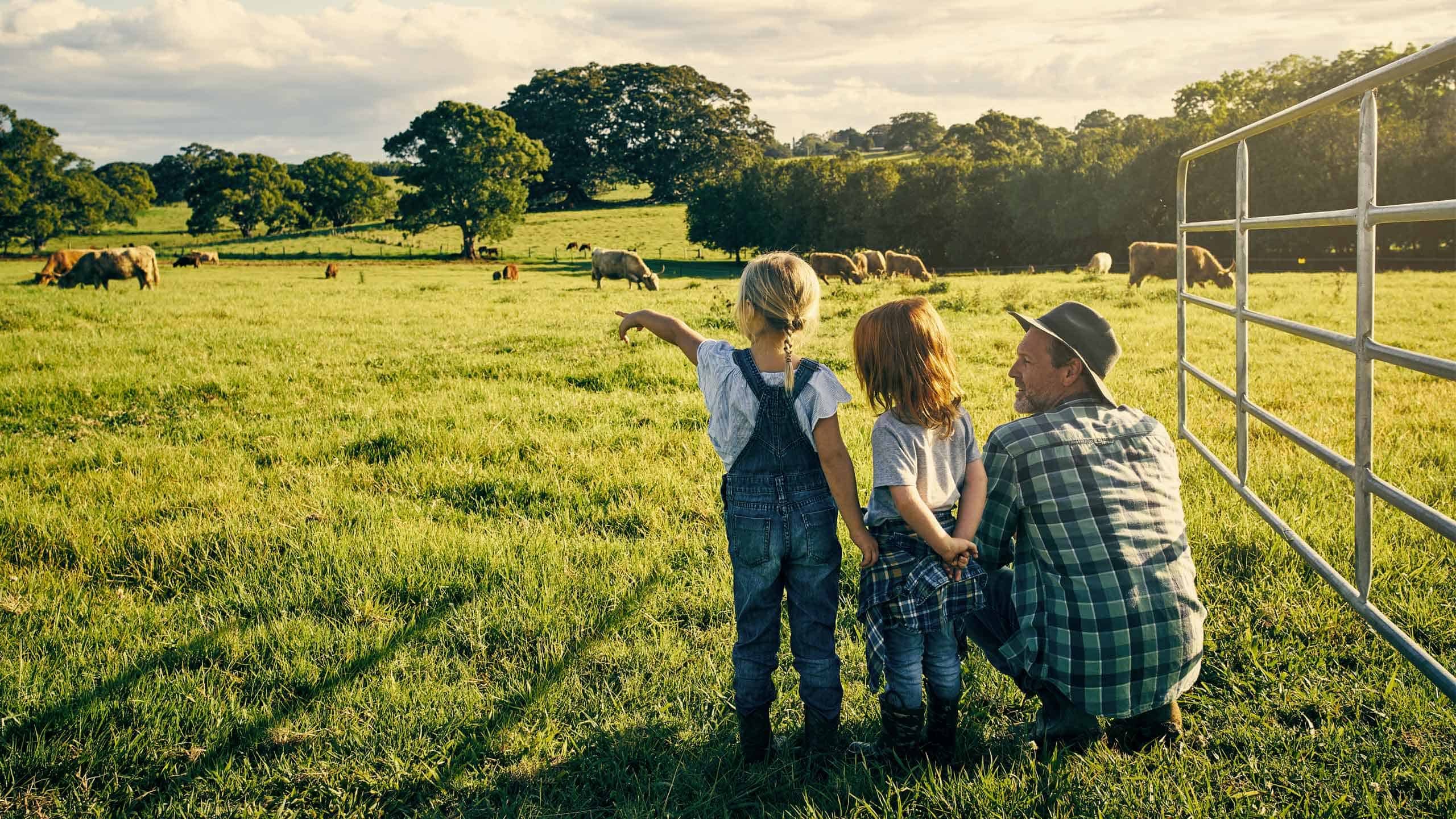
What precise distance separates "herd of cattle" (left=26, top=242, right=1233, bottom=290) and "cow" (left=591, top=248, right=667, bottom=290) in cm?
2

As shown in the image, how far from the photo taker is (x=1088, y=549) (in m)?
2.76

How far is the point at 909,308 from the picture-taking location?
2760 mm

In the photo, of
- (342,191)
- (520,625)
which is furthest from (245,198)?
(520,625)

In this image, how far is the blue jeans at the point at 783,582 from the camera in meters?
2.89

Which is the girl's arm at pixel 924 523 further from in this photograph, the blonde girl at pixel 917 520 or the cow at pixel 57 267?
the cow at pixel 57 267

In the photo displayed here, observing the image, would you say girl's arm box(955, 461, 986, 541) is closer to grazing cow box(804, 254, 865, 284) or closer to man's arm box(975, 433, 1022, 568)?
man's arm box(975, 433, 1022, 568)

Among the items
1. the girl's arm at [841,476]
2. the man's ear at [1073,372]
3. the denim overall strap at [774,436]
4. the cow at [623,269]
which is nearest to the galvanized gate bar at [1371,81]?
the man's ear at [1073,372]

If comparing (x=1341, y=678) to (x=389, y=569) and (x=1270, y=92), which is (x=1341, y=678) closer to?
(x=389, y=569)

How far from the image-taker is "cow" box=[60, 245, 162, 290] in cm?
2738

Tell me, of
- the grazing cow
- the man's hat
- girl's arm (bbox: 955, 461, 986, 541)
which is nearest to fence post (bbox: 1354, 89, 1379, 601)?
the man's hat

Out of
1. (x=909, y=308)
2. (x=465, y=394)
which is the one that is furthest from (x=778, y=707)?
(x=465, y=394)

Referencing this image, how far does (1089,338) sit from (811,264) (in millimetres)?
22385

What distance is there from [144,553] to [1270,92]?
50.8 metres

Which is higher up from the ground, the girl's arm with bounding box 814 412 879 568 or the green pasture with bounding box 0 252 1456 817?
the girl's arm with bounding box 814 412 879 568
